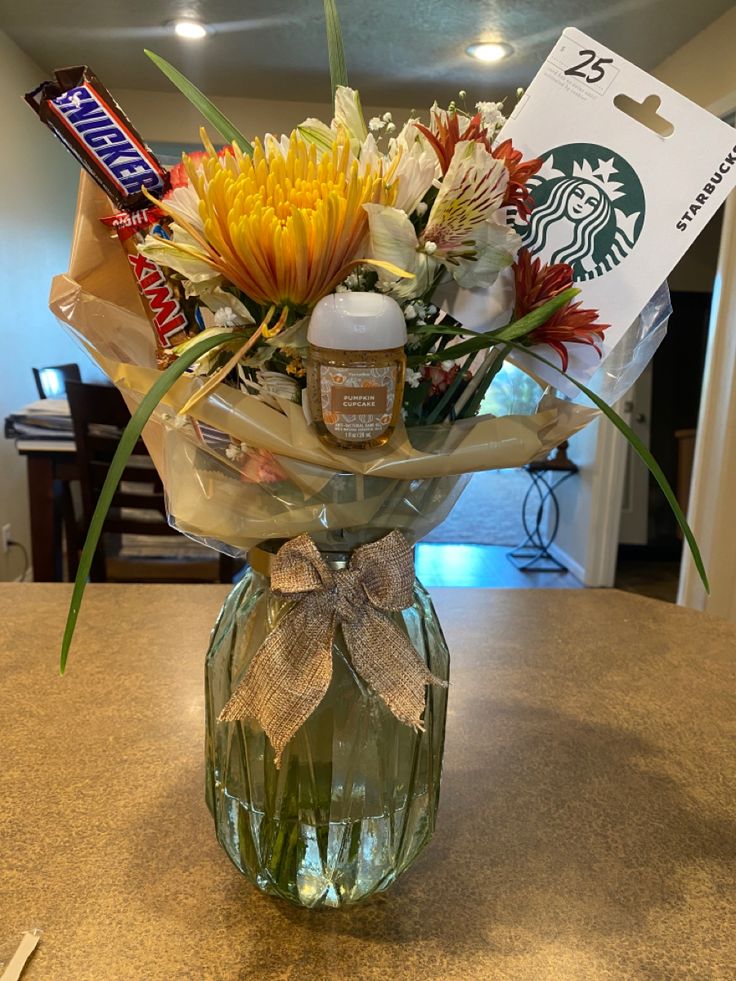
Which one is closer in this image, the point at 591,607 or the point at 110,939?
the point at 110,939

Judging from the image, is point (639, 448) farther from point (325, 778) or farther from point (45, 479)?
point (45, 479)

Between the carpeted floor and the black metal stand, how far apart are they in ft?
0.42

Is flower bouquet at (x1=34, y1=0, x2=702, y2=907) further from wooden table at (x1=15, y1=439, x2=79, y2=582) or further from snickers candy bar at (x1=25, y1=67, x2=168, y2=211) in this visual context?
wooden table at (x1=15, y1=439, x2=79, y2=582)

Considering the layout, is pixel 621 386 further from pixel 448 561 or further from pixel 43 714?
pixel 448 561

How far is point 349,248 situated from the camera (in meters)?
0.45

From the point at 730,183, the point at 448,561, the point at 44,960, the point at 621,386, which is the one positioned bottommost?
the point at 448,561

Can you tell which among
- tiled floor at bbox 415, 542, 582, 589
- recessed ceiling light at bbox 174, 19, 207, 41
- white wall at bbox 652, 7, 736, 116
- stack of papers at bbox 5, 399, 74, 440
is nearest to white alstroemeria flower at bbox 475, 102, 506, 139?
stack of papers at bbox 5, 399, 74, 440

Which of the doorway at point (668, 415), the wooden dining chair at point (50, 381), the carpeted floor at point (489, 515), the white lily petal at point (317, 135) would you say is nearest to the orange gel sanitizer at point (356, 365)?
the white lily petal at point (317, 135)

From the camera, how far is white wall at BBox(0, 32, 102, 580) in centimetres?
334

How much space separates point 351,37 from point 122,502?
2.20 metres

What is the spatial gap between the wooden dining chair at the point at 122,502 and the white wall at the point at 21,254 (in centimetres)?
112

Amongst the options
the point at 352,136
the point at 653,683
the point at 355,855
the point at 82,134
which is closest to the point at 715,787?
the point at 653,683

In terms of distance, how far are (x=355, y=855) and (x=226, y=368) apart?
1.18 ft

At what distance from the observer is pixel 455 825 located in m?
0.67
